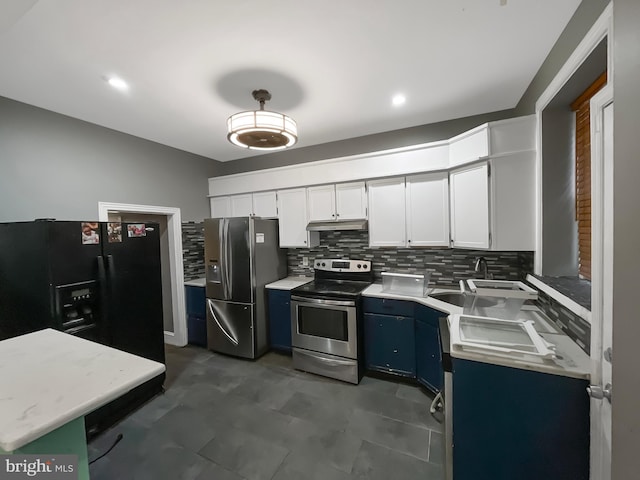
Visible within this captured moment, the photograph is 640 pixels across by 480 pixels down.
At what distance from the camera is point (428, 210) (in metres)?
2.60

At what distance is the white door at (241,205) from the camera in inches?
138

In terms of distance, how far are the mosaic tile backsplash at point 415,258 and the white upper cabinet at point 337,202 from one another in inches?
13.2

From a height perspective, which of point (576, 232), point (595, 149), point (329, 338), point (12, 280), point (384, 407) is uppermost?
point (595, 149)

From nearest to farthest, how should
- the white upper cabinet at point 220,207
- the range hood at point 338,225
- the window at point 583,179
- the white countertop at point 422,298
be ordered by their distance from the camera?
1. the window at point 583,179
2. the white countertop at point 422,298
3. the range hood at point 338,225
4. the white upper cabinet at point 220,207

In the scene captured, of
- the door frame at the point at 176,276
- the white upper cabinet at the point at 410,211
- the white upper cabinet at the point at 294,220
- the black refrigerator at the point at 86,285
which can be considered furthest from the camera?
the door frame at the point at 176,276

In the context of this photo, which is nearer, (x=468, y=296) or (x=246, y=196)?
(x=468, y=296)

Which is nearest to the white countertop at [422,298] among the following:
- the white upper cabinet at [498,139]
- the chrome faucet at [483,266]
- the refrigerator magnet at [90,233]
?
the chrome faucet at [483,266]

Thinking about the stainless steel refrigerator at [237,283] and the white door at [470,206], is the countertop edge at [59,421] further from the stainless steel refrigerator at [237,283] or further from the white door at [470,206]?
the white door at [470,206]

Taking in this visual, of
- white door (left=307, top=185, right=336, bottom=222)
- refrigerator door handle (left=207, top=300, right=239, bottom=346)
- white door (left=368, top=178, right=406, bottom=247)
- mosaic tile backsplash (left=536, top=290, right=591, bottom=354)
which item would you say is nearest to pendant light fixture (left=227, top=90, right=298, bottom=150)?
white door (left=307, top=185, right=336, bottom=222)

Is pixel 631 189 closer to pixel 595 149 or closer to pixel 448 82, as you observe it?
pixel 595 149

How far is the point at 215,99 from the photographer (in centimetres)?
214

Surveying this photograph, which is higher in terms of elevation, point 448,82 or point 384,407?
point 448,82

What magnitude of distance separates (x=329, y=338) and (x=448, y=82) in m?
2.47

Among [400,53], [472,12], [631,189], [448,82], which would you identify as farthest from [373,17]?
[631,189]
